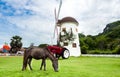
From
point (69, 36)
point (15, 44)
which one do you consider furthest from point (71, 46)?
point (15, 44)

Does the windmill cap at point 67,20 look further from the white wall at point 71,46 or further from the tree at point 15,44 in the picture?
the tree at point 15,44

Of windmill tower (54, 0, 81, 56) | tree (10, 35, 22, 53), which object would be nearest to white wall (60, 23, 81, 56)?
windmill tower (54, 0, 81, 56)

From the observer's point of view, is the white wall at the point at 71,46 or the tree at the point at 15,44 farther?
the tree at the point at 15,44

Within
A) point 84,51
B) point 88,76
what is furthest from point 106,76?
point 84,51

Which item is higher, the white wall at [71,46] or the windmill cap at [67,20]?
the windmill cap at [67,20]

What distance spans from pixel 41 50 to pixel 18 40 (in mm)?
83189

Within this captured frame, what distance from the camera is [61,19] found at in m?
68.8

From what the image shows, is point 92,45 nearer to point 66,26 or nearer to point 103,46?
point 103,46

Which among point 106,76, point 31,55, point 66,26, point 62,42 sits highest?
point 66,26

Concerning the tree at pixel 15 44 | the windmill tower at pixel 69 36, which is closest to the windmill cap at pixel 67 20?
the windmill tower at pixel 69 36

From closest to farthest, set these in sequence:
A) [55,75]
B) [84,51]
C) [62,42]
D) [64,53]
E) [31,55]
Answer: [55,75]
[31,55]
[64,53]
[62,42]
[84,51]

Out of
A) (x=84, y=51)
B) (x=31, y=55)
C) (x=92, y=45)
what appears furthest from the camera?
(x=92, y=45)

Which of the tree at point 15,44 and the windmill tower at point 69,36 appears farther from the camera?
the tree at point 15,44

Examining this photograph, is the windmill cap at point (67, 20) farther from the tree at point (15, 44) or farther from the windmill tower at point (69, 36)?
the tree at point (15, 44)
